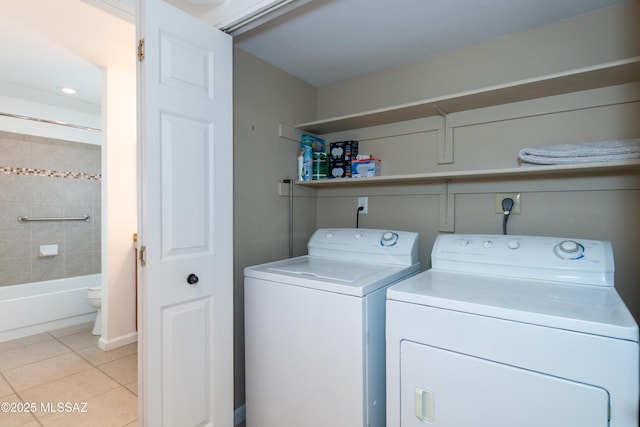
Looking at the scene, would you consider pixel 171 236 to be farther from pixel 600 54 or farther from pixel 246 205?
pixel 600 54

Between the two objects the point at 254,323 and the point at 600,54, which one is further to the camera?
the point at 254,323

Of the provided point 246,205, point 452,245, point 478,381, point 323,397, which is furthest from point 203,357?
point 452,245

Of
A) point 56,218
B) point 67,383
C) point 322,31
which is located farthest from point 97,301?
point 322,31

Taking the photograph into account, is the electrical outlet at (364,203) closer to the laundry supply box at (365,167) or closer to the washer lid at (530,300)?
the laundry supply box at (365,167)

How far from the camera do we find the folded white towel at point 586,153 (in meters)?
1.35

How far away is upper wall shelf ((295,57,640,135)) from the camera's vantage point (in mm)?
1389

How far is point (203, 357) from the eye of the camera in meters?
1.53

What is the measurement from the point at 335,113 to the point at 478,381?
191 centimetres

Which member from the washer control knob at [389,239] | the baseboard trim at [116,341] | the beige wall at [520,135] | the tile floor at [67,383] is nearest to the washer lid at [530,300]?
the washer control knob at [389,239]

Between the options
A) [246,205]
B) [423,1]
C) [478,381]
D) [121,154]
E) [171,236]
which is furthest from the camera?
[121,154]

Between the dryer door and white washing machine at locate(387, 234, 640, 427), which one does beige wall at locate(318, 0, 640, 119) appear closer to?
white washing machine at locate(387, 234, 640, 427)

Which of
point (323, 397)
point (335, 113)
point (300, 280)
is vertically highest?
point (335, 113)

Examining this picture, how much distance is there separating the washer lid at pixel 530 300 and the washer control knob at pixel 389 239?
1.15ft

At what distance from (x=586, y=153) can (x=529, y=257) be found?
509 mm
